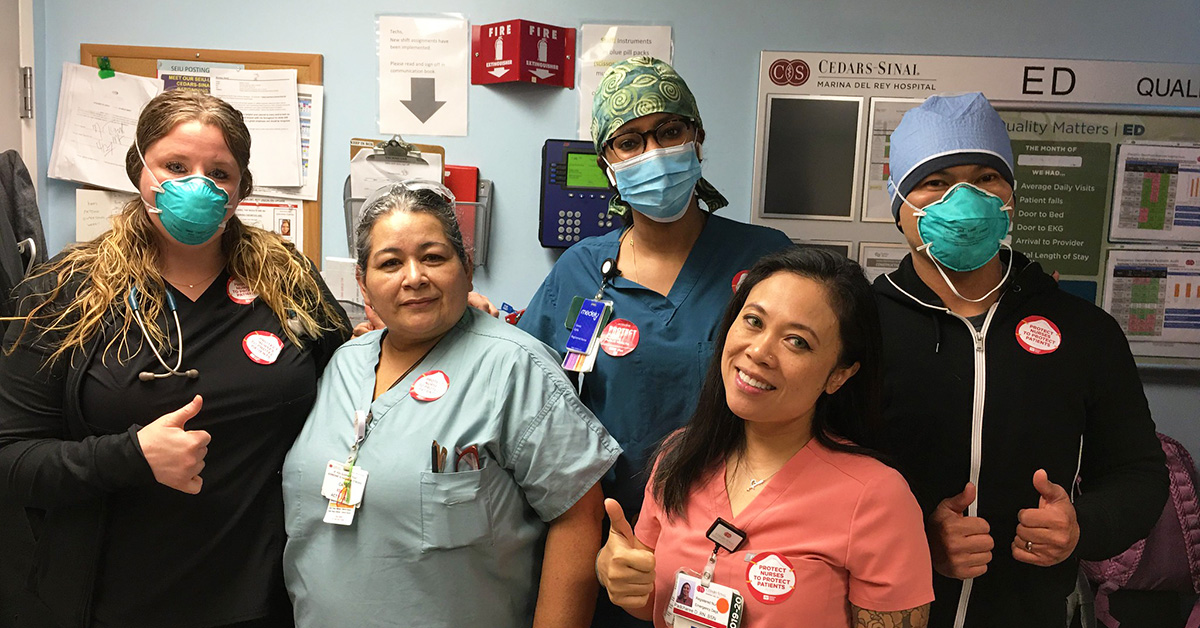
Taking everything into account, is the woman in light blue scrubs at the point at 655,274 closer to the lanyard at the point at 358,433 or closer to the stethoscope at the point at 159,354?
the lanyard at the point at 358,433

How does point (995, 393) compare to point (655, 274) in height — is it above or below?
below

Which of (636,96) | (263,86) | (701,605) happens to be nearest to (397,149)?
(263,86)

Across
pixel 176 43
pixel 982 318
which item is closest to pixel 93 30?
pixel 176 43

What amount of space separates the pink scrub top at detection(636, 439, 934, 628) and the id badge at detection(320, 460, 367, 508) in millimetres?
573

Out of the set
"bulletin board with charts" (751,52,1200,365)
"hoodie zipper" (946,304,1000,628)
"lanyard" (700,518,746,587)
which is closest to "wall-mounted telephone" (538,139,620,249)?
"bulletin board with charts" (751,52,1200,365)

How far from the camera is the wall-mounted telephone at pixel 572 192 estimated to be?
2.65 m

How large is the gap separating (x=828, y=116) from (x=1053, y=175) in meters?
0.74

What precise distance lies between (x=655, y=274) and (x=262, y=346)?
32.2 inches

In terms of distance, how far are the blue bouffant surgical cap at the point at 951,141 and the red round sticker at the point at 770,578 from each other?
70cm

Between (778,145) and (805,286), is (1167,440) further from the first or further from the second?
(805,286)

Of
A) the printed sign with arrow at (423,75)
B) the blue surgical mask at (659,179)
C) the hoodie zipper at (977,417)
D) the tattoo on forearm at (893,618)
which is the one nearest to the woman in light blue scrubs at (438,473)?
the blue surgical mask at (659,179)

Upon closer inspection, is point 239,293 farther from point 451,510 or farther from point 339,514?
point 451,510

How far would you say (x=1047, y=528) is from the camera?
1329 mm

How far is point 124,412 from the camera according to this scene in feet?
4.96
